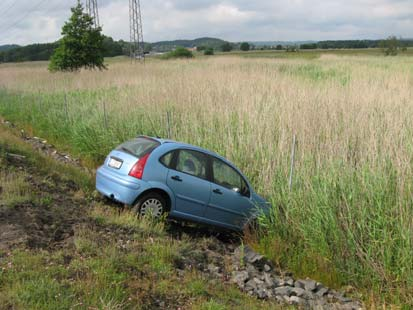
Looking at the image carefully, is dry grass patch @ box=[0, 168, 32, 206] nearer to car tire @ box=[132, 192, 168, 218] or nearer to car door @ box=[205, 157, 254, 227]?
car tire @ box=[132, 192, 168, 218]

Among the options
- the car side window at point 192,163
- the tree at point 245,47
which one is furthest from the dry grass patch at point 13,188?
the tree at point 245,47

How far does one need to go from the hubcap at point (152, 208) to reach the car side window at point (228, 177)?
3.79 ft

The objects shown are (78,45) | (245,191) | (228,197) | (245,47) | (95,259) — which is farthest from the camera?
(245,47)

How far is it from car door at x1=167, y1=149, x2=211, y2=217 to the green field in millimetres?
1192

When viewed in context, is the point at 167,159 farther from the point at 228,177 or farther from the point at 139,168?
the point at 228,177

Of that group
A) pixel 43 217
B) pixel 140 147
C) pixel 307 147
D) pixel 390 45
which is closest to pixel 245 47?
pixel 390 45

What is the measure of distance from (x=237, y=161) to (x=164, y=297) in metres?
5.47

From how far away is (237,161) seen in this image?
990cm

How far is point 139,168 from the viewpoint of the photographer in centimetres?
733

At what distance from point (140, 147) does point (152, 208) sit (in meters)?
1.15

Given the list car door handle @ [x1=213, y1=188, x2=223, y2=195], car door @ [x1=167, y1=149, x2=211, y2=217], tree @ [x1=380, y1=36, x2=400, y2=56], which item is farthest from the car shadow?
tree @ [x1=380, y1=36, x2=400, y2=56]

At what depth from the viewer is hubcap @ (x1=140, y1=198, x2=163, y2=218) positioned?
24.0 ft

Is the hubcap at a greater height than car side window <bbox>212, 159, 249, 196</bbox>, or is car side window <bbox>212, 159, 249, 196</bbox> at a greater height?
car side window <bbox>212, 159, 249, 196</bbox>

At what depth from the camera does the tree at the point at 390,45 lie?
81.8 metres
